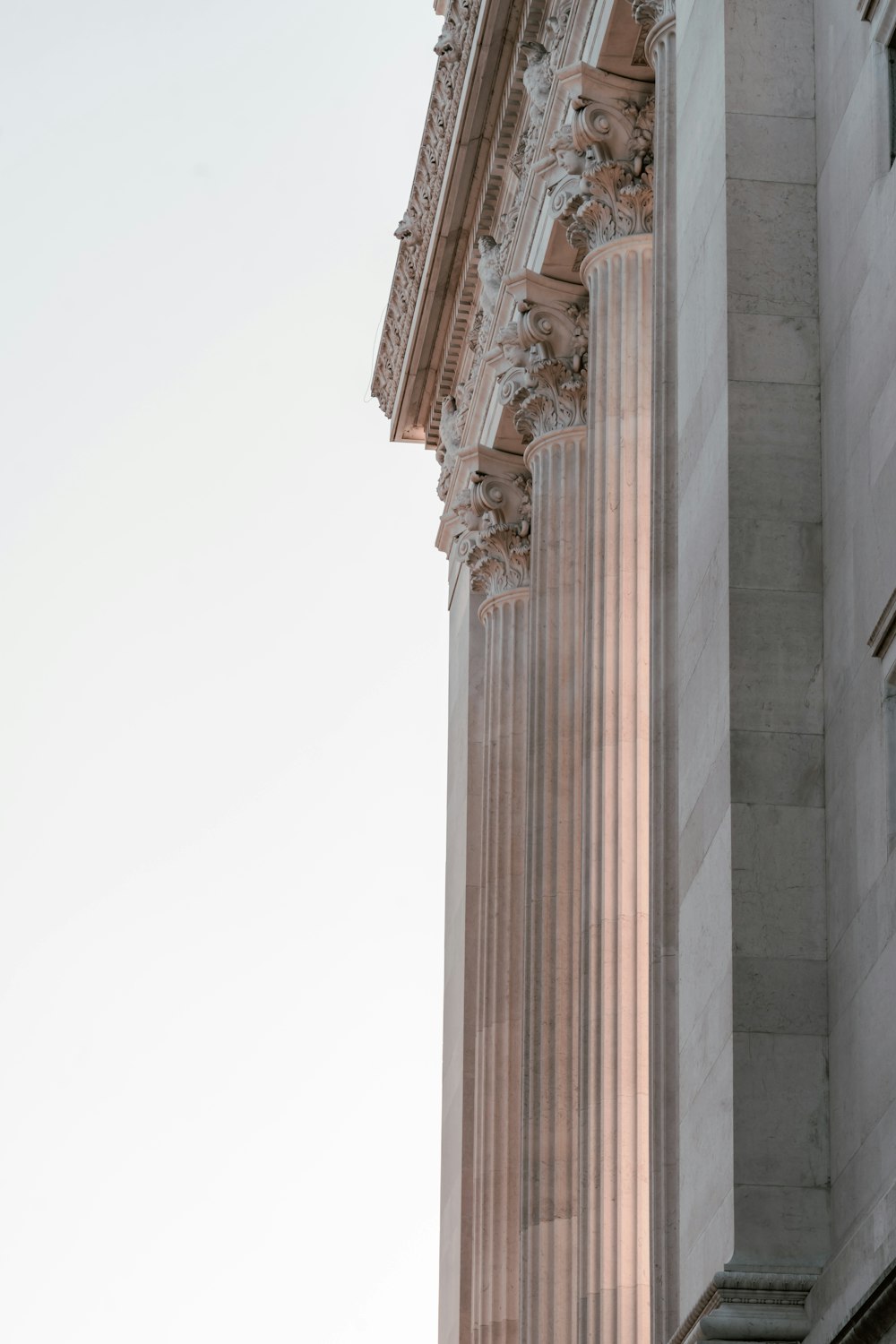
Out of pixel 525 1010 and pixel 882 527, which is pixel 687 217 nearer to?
pixel 882 527

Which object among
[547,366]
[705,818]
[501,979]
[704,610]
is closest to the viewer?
[705,818]

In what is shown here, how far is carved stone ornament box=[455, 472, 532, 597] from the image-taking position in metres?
49.7

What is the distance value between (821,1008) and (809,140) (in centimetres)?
922

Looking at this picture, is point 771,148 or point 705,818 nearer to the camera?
point 705,818

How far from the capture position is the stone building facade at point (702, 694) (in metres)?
22.9

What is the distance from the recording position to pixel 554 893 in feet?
132

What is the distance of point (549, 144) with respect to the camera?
42.2 m

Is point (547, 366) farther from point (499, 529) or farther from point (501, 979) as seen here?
point (501, 979)

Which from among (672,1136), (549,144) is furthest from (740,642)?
(549,144)

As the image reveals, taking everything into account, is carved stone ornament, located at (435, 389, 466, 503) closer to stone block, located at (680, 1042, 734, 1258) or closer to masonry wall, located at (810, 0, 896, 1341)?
masonry wall, located at (810, 0, 896, 1341)

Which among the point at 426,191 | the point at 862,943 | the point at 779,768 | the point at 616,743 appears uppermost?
the point at 426,191

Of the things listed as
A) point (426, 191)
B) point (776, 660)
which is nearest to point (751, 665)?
point (776, 660)

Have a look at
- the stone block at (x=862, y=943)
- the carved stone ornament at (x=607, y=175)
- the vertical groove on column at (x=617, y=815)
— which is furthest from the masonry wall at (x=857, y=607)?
the carved stone ornament at (x=607, y=175)

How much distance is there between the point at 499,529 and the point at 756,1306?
28922mm
